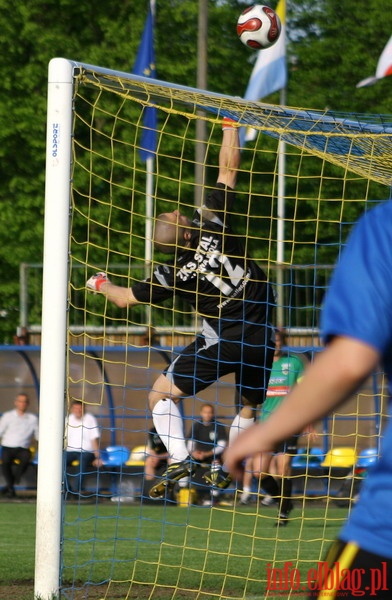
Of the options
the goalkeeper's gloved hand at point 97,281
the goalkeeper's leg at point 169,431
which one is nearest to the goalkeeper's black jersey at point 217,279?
the goalkeeper's gloved hand at point 97,281

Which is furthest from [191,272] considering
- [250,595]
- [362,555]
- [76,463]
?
[76,463]

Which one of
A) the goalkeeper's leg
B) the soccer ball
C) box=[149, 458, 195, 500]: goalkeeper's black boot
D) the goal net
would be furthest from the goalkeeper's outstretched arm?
the soccer ball

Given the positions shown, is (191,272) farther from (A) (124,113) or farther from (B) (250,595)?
(A) (124,113)

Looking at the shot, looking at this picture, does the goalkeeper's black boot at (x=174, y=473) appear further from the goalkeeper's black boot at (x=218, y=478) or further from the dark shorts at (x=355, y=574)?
the dark shorts at (x=355, y=574)

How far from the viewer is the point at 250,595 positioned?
693 centimetres

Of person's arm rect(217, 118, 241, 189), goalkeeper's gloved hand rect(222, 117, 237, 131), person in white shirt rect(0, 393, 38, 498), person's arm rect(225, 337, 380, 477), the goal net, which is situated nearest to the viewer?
person's arm rect(225, 337, 380, 477)

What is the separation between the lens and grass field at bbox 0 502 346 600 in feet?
23.0

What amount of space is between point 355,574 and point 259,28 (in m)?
5.79

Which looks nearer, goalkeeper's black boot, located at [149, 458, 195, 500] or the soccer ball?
goalkeeper's black boot, located at [149, 458, 195, 500]

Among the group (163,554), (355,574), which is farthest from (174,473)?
(355,574)

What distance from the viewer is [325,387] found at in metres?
2.29

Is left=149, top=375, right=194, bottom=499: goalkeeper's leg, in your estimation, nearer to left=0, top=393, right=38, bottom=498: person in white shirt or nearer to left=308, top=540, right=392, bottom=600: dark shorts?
left=308, top=540, right=392, bottom=600: dark shorts

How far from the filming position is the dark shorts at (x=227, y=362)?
296 inches

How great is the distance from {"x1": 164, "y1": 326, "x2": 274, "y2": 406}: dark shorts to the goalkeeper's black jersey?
0.09 m
